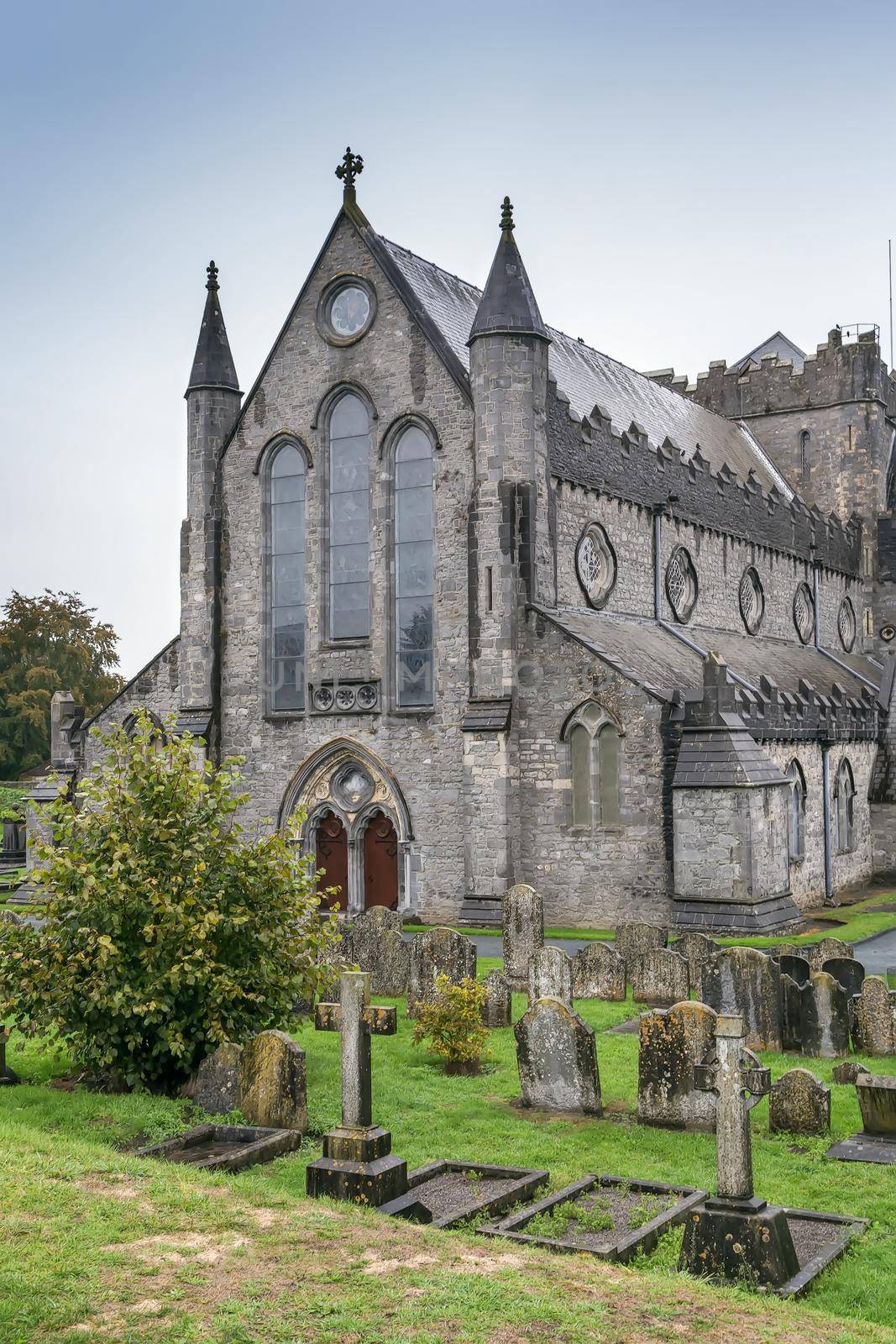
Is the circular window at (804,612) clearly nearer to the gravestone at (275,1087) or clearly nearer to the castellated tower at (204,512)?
the castellated tower at (204,512)

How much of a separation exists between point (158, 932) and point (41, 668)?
51.8 metres

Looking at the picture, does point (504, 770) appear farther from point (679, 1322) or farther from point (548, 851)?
point (679, 1322)

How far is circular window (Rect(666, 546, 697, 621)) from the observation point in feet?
104

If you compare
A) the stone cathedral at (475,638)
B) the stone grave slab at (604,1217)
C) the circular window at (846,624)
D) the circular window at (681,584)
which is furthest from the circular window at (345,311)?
the circular window at (846,624)

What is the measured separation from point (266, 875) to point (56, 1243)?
567cm

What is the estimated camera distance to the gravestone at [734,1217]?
778 cm

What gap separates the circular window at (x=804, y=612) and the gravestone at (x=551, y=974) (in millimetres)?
25450

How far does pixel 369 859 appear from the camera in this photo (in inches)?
1074

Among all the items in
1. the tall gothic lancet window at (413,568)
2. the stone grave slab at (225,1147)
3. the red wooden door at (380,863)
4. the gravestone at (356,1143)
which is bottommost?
the stone grave slab at (225,1147)

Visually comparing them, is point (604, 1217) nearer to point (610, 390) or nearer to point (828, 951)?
point (828, 951)

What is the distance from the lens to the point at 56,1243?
7812 mm

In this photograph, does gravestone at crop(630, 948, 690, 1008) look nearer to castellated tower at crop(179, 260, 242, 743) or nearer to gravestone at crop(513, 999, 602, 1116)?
gravestone at crop(513, 999, 602, 1116)

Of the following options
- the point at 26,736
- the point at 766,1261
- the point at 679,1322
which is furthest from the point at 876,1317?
the point at 26,736

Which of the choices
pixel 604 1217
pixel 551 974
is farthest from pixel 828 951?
pixel 604 1217
